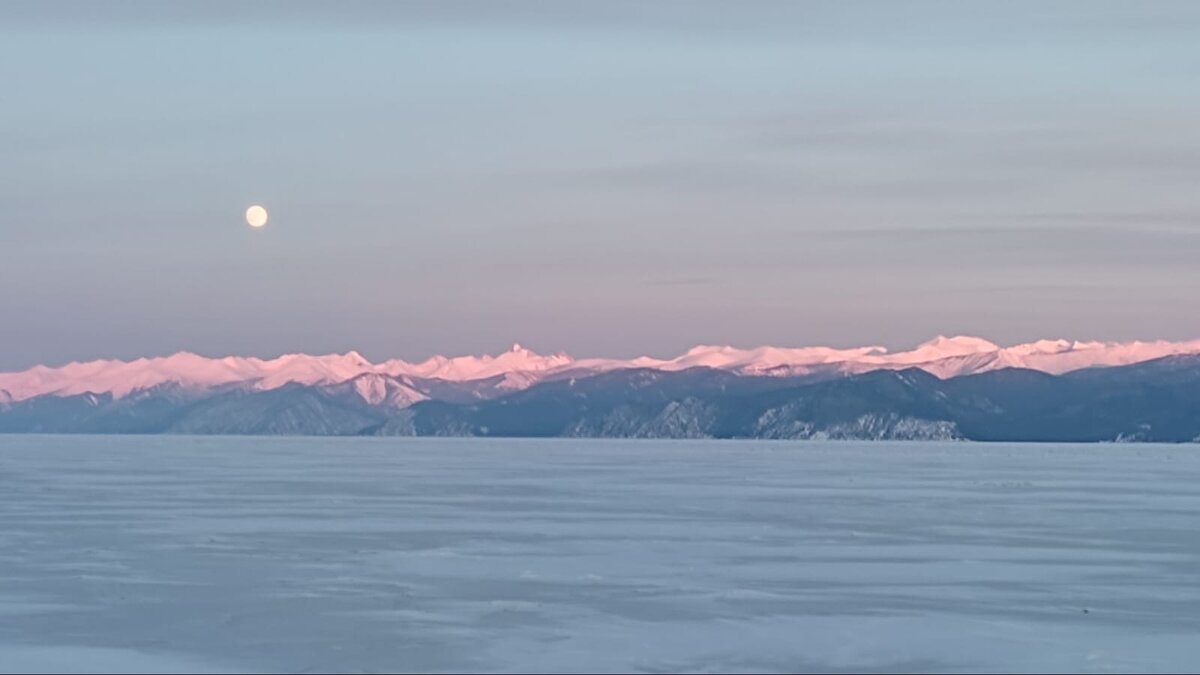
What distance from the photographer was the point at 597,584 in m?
24.5

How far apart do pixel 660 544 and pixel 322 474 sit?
42838mm

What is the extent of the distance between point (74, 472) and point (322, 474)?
11503mm

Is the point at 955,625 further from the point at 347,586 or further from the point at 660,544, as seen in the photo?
the point at 660,544

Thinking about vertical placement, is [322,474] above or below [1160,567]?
below

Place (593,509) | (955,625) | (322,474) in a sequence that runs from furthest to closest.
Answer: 1. (322,474)
2. (593,509)
3. (955,625)

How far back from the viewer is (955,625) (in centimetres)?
2025

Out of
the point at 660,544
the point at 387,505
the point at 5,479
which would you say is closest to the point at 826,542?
the point at 660,544

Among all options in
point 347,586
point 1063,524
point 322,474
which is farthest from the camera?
Answer: point 322,474

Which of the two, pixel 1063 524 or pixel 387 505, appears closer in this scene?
pixel 1063 524

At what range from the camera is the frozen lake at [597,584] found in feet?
59.6

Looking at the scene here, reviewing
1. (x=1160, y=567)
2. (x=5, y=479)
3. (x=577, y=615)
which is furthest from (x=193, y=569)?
(x=5, y=479)

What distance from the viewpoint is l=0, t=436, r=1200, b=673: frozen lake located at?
715 inches

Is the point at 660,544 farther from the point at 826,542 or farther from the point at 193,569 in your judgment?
the point at 193,569

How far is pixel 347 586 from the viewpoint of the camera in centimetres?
2394
